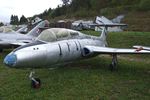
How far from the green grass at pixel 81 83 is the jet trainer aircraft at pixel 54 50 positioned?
2.00 ft

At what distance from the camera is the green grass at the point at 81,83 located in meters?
10.1

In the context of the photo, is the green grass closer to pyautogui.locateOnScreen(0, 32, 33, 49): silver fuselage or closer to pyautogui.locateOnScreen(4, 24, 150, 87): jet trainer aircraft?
pyautogui.locateOnScreen(4, 24, 150, 87): jet trainer aircraft

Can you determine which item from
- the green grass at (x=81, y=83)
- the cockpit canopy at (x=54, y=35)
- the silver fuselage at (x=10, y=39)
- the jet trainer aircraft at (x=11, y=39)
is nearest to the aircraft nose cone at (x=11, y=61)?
the green grass at (x=81, y=83)

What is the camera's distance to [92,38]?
1638 cm

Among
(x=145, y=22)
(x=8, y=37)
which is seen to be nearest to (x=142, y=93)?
(x=8, y=37)

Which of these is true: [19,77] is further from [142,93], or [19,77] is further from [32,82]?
[142,93]

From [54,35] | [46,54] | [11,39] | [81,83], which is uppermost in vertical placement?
[54,35]

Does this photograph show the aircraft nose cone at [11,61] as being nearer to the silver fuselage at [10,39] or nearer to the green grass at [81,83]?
the green grass at [81,83]

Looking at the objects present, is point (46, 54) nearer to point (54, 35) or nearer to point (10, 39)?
point (54, 35)

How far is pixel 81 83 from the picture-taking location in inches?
464

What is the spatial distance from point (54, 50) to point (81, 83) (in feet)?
5.36

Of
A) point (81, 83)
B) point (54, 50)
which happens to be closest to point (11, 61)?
point (54, 50)

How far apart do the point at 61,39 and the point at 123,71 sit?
10.9ft

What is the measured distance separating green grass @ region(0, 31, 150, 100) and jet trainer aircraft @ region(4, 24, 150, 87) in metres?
0.61
